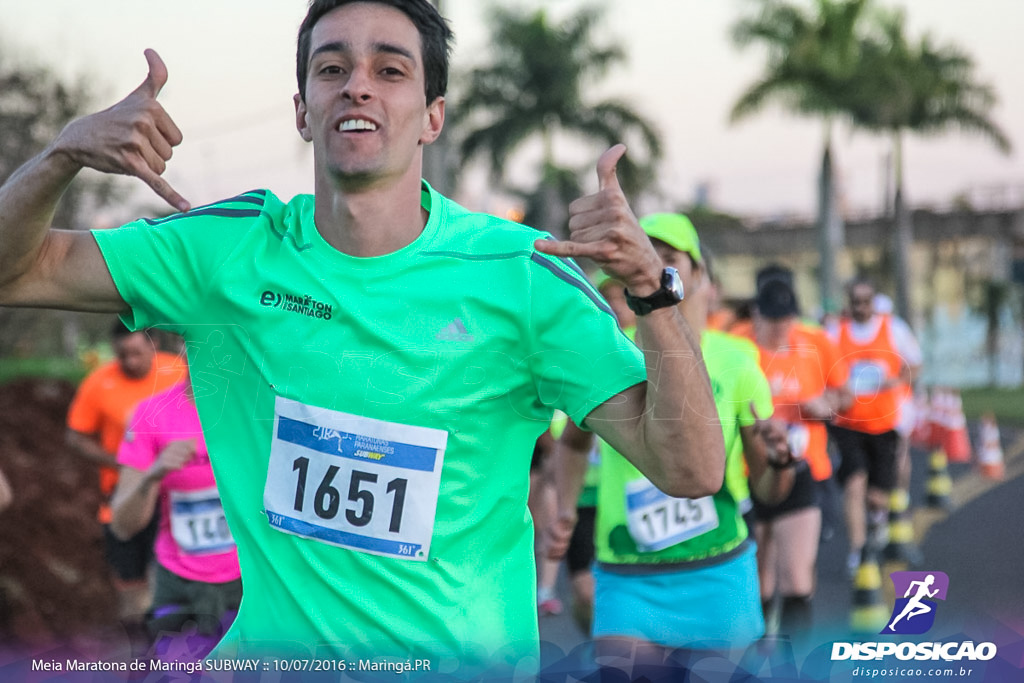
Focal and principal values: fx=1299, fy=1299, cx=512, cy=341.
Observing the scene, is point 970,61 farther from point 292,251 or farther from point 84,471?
point 292,251

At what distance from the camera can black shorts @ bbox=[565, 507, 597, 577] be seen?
259 inches

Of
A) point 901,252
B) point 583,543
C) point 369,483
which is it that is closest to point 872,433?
point 583,543

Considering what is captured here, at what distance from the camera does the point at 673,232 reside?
15.5 ft

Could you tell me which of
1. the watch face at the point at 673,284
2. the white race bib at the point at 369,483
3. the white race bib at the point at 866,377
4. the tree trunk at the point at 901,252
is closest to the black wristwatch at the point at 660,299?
the watch face at the point at 673,284

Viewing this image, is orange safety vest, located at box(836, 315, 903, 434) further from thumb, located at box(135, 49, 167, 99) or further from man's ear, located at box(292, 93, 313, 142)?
thumb, located at box(135, 49, 167, 99)

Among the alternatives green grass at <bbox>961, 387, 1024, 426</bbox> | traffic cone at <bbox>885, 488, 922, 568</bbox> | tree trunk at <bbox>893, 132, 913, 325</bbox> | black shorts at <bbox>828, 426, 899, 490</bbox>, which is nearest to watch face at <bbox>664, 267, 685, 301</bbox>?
black shorts at <bbox>828, 426, 899, 490</bbox>

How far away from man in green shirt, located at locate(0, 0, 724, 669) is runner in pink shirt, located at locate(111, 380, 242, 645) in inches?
113

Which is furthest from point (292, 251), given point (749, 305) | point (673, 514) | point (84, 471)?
point (84, 471)

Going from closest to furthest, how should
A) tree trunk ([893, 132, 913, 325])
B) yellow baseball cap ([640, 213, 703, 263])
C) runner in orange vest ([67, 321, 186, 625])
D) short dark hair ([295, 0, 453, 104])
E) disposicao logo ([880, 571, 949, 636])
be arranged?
short dark hair ([295, 0, 453, 104]) < disposicao logo ([880, 571, 949, 636]) < yellow baseball cap ([640, 213, 703, 263]) < runner in orange vest ([67, 321, 186, 625]) < tree trunk ([893, 132, 913, 325])

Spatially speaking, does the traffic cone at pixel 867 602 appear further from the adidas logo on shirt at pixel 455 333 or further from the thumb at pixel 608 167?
the thumb at pixel 608 167

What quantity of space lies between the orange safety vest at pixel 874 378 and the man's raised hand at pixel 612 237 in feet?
25.0

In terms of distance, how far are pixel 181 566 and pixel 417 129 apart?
11.4ft

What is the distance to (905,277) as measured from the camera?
121 feet

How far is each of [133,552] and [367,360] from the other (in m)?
4.42
